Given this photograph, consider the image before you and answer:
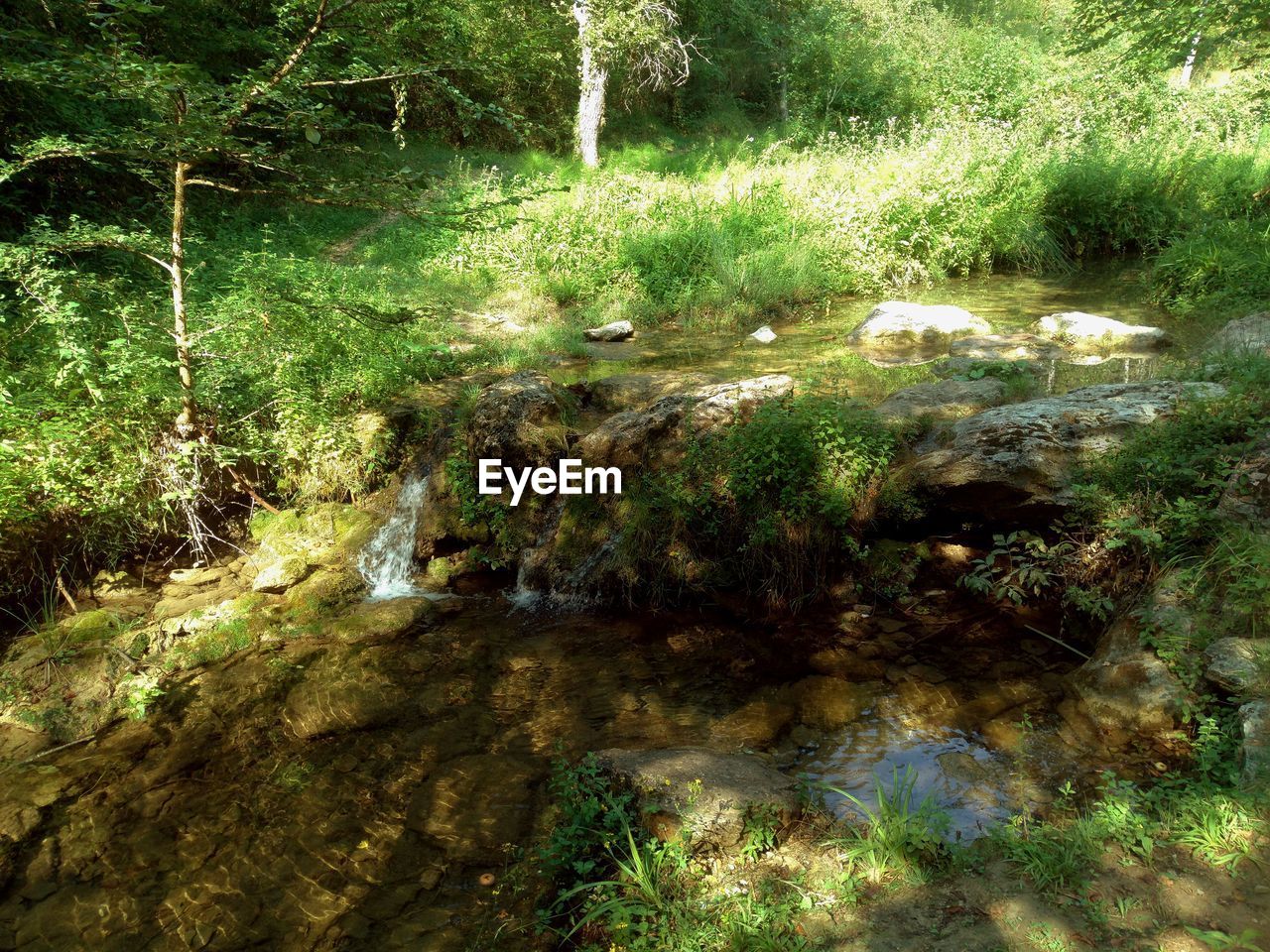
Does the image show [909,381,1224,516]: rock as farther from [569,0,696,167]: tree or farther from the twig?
[569,0,696,167]: tree

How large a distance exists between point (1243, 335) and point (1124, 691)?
4953 mm

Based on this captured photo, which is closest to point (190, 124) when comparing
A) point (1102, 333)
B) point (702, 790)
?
point (702, 790)

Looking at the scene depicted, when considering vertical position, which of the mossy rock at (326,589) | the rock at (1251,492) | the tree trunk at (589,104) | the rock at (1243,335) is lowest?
the mossy rock at (326,589)

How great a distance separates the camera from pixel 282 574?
20.5ft

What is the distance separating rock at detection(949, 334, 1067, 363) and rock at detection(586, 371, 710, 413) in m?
3.00

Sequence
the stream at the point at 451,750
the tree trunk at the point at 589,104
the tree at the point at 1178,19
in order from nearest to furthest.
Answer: the stream at the point at 451,750 < the tree at the point at 1178,19 < the tree trunk at the point at 589,104

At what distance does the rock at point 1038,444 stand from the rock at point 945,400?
568mm

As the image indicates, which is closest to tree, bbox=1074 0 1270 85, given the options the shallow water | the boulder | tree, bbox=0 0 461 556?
the shallow water

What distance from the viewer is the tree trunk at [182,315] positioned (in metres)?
5.29

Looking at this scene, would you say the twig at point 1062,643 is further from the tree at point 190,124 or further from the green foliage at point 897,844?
the tree at point 190,124

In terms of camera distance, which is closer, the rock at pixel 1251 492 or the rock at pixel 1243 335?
the rock at pixel 1251 492

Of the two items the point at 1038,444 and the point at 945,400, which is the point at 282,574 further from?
the point at 1038,444

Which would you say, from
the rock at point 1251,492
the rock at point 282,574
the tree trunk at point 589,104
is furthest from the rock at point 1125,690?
the tree trunk at point 589,104

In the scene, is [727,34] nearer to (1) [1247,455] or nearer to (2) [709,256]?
(2) [709,256]
